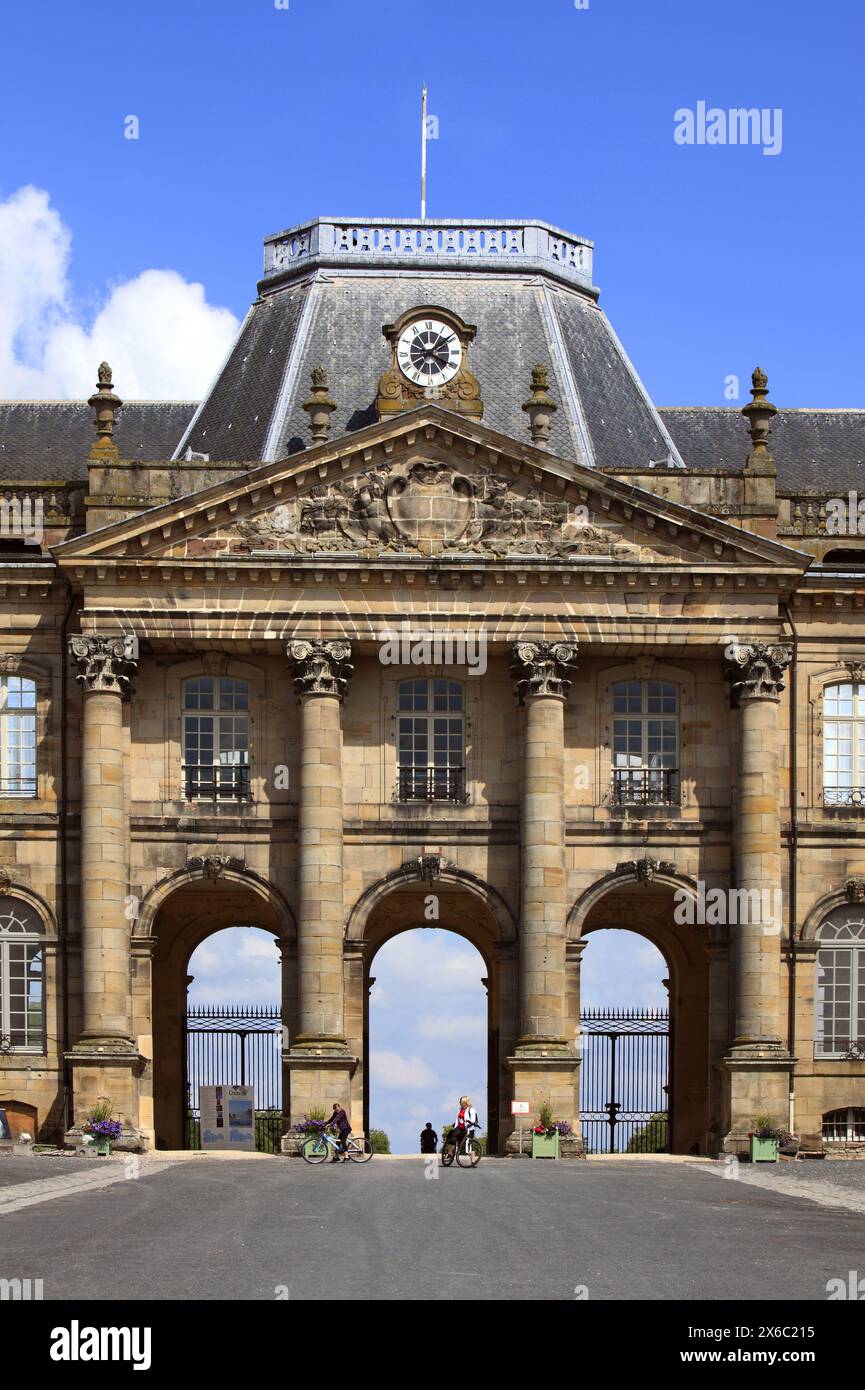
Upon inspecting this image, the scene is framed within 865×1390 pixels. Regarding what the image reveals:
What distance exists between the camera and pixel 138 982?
55625 millimetres

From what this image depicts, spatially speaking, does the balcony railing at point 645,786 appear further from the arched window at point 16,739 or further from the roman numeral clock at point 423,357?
the arched window at point 16,739

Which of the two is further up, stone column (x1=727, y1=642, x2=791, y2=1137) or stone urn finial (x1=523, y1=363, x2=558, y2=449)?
stone urn finial (x1=523, y1=363, x2=558, y2=449)

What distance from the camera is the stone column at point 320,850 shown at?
54.6 metres

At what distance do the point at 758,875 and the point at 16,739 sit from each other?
16.7m

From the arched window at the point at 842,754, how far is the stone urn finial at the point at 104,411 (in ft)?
56.1

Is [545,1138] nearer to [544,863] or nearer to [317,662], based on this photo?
[544,863]

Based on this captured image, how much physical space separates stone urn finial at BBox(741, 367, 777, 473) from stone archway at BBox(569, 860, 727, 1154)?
9201 mm

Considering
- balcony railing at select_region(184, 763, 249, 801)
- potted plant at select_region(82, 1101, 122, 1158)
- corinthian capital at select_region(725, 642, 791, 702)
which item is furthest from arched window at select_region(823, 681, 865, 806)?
potted plant at select_region(82, 1101, 122, 1158)

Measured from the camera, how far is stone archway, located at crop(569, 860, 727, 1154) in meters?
56.3

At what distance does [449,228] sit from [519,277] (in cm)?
209

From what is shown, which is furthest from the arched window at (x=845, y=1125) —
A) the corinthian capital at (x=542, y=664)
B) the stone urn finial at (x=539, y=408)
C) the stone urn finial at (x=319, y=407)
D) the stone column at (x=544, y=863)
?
the stone urn finial at (x=319, y=407)

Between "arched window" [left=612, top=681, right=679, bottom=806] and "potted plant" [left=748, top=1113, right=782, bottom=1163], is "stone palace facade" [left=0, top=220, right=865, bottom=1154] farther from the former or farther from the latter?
"potted plant" [left=748, top=1113, right=782, bottom=1163]
